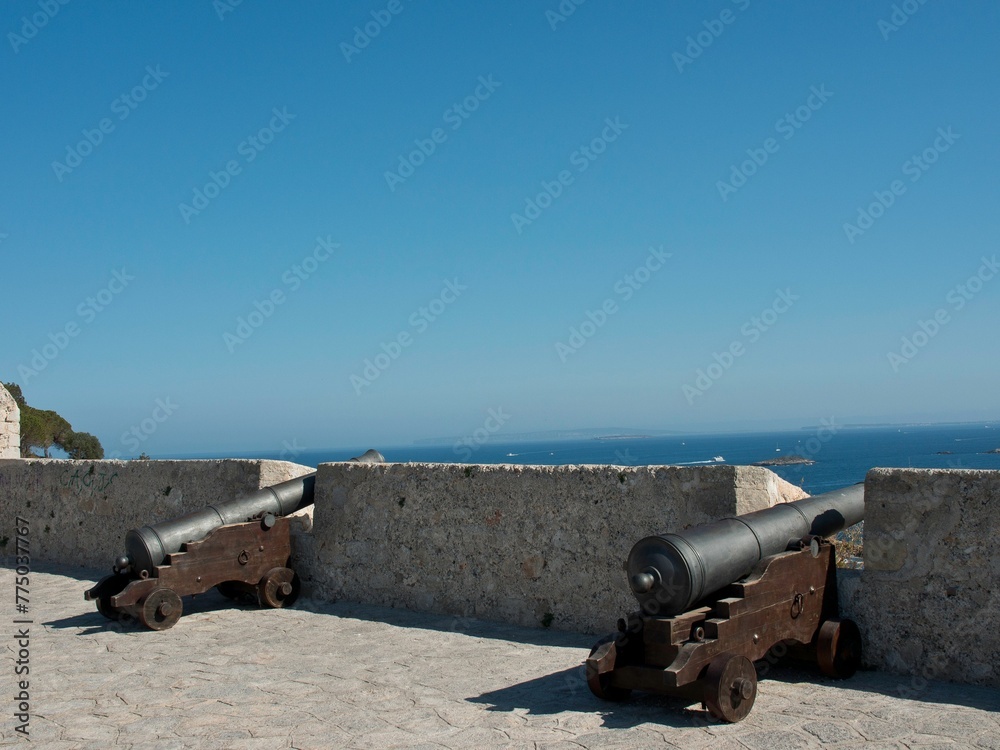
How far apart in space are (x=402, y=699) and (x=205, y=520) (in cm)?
297

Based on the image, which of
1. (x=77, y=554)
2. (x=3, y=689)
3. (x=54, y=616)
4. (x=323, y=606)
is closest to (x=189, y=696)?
(x=3, y=689)

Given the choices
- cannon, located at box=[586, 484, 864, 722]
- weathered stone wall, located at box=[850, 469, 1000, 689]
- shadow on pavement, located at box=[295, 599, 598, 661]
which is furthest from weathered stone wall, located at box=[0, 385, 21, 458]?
weathered stone wall, located at box=[850, 469, 1000, 689]

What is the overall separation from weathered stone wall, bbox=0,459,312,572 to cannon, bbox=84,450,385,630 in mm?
634

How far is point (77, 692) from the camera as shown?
4.41 meters

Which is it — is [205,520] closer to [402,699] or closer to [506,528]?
[506,528]

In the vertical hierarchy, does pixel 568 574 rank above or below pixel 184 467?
below

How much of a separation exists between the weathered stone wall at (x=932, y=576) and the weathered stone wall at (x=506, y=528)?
0.74 meters

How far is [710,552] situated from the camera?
3879 mm

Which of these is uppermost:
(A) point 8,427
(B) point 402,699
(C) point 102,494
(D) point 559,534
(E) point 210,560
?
(A) point 8,427

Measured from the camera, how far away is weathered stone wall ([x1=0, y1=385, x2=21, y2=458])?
10.6 meters

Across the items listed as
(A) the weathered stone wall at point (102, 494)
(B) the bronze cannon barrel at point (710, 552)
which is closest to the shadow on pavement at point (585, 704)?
(B) the bronze cannon barrel at point (710, 552)

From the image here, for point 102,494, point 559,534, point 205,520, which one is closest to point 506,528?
point 559,534

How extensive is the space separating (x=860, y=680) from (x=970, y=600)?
2.21 feet

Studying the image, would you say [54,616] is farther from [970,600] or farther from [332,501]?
[970,600]
